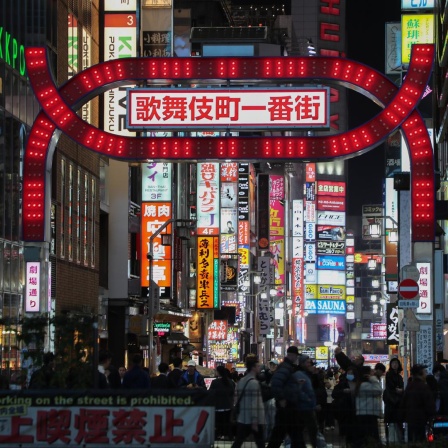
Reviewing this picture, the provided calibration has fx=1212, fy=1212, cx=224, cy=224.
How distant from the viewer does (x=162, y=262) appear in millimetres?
54844

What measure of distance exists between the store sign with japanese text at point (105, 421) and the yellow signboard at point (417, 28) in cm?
3768

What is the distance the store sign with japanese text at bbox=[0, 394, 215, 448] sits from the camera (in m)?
16.6

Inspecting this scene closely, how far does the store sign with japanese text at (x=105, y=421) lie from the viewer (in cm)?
1656

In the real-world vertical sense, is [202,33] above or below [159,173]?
above

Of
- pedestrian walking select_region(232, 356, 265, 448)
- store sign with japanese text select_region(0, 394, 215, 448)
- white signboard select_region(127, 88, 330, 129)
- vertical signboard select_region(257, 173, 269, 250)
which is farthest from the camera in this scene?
vertical signboard select_region(257, 173, 269, 250)

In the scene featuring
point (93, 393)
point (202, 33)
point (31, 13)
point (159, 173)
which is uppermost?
point (202, 33)

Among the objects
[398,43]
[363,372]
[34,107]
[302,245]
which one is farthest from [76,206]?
[302,245]

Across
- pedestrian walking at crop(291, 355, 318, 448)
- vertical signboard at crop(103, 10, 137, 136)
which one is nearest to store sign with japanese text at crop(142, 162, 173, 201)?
vertical signboard at crop(103, 10, 137, 136)

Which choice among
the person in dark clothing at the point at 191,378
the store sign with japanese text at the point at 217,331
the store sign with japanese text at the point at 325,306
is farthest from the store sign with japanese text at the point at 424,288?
the store sign with japanese text at the point at 325,306

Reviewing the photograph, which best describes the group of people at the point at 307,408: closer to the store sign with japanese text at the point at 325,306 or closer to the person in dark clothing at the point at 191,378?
the person in dark clothing at the point at 191,378

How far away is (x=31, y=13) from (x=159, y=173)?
17.4 metres

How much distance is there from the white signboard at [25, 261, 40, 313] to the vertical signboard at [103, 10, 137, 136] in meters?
16.7

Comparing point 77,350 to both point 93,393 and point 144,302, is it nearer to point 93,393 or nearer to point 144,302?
point 93,393

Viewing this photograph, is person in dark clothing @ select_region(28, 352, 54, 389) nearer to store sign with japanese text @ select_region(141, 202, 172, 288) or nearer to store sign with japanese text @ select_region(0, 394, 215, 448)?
store sign with japanese text @ select_region(0, 394, 215, 448)
